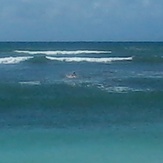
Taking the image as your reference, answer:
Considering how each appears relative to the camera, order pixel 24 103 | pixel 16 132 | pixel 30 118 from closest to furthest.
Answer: pixel 16 132 < pixel 30 118 < pixel 24 103

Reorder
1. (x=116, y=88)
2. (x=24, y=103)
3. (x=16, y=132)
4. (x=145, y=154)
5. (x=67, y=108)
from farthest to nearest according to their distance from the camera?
(x=116, y=88) → (x=24, y=103) → (x=67, y=108) → (x=16, y=132) → (x=145, y=154)

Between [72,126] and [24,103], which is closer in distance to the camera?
[72,126]

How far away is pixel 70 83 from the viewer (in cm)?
2170

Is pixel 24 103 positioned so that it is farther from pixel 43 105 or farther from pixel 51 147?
pixel 51 147

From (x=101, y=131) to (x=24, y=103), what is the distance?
15.5 ft

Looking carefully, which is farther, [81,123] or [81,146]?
[81,123]

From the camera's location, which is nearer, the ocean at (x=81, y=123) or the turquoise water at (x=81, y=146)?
the turquoise water at (x=81, y=146)

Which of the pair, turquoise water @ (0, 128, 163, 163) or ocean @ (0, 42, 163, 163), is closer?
turquoise water @ (0, 128, 163, 163)

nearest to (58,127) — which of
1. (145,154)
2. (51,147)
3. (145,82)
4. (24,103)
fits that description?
(51,147)

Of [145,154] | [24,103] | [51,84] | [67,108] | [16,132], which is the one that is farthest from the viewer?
[51,84]

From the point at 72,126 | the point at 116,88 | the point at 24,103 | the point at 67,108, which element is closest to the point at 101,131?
the point at 72,126

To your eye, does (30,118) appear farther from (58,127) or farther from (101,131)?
(101,131)

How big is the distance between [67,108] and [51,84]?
649 centimetres

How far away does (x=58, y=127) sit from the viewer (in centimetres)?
1206
